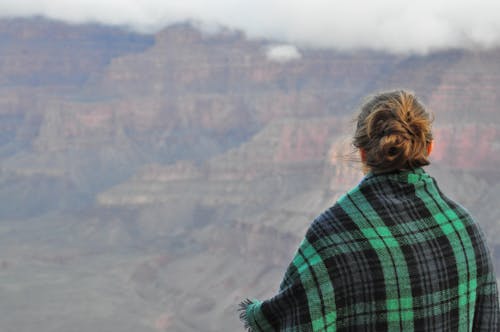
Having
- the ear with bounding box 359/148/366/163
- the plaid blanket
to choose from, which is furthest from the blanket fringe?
the ear with bounding box 359/148/366/163

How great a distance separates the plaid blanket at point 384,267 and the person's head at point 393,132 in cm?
6

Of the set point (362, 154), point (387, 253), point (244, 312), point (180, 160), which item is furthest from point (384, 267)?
point (180, 160)

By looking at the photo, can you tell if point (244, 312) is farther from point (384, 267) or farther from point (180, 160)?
point (180, 160)

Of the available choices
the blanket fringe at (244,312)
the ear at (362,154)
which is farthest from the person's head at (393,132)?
the blanket fringe at (244,312)

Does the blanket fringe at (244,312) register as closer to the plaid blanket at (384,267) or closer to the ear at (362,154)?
the plaid blanket at (384,267)

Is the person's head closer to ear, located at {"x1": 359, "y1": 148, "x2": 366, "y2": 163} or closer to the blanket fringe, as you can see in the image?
ear, located at {"x1": 359, "y1": 148, "x2": 366, "y2": 163}

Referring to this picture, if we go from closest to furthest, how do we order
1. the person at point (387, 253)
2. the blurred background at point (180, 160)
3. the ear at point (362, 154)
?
the person at point (387, 253) < the ear at point (362, 154) < the blurred background at point (180, 160)

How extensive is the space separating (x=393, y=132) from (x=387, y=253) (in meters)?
0.41

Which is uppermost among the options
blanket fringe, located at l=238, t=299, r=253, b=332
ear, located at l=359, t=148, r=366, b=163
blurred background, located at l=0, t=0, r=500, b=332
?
blurred background, located at l=0, t=0, r=500, b=332

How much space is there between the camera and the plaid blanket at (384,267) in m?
2.58

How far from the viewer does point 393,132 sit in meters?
2.62

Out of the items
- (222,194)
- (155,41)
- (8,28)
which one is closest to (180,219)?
(222,194)

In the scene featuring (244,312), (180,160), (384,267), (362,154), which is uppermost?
(180,160)

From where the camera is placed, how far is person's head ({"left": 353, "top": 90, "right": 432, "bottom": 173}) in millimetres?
2635
